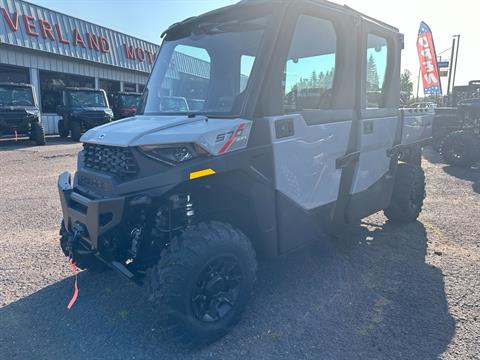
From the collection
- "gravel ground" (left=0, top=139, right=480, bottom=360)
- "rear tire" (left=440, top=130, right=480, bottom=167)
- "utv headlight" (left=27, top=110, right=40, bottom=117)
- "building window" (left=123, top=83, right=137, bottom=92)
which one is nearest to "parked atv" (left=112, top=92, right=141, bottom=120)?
"building window" (left=123, top=83, right=137, bottom=92)

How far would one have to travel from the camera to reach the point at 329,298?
3.26 metres

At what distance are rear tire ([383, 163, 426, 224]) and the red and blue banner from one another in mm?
17776

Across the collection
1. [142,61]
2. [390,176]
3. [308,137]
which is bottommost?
[390,176]

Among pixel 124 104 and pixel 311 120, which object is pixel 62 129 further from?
pixel 311 120

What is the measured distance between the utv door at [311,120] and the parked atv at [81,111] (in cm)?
1472

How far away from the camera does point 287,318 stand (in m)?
2.97

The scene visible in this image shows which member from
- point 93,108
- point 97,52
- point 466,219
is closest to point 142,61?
point 97,52

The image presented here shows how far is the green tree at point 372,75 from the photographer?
3.85 metres

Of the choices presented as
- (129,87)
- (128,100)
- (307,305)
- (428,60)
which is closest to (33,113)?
(128,100)

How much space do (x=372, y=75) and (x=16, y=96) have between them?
14.7m

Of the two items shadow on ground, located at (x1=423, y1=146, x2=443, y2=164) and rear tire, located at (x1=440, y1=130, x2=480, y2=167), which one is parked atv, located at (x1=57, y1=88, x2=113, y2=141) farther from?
rear tire, located at (x1=440, y1=130, x2=480, y2=167)

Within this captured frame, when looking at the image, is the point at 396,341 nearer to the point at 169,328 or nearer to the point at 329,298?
the point at 329,298

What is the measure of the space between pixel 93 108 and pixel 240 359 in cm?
1620

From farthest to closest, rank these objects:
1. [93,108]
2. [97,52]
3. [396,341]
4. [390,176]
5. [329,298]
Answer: [97,52], [93,108], [390,176], [329,298], [396,341]
